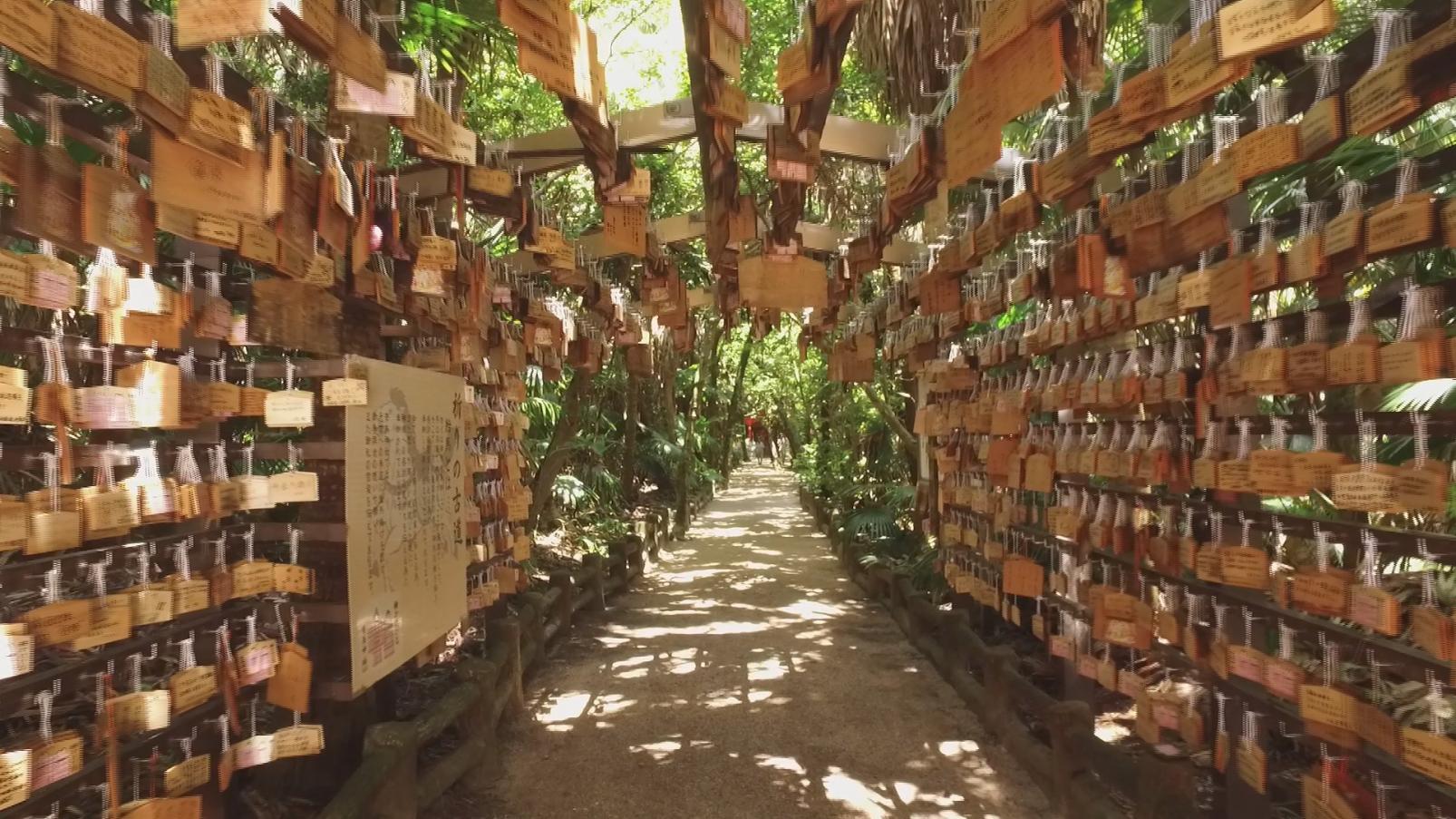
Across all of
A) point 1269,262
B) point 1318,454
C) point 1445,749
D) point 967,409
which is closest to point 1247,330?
point 1269,262

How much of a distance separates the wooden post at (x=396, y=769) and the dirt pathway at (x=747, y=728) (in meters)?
0.46

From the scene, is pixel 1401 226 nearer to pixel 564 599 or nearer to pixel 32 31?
pixel 32 31

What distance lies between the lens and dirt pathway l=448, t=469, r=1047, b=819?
3.81m

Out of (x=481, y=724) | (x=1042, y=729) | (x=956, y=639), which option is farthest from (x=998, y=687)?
(x=481, y=724)

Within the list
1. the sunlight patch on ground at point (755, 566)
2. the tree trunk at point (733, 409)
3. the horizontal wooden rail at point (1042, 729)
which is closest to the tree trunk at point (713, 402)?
the tree trunk at point (733, 409)

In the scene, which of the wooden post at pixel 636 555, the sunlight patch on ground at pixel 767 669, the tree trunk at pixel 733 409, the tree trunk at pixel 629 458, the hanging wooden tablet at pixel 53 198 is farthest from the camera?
the tree trunk at pixel 733 409

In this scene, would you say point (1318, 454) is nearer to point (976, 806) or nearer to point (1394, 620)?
point (1394, 620)

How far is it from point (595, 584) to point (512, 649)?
8.80 ft

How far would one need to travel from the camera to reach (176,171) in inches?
78.5

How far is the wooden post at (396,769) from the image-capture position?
3137 mm

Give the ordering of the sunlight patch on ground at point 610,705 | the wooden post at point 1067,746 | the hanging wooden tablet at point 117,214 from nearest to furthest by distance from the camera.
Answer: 1. the hanging wooden tablet at point 117,214
2. the wooden post at point 1067,746
3. the sunlight patch on ground at point 610,705

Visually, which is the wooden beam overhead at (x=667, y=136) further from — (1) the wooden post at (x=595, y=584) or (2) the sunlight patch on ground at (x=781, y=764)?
(1) the wooden post at (x=595, y=584)

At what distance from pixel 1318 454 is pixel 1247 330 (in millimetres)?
607

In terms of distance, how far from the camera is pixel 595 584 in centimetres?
761
